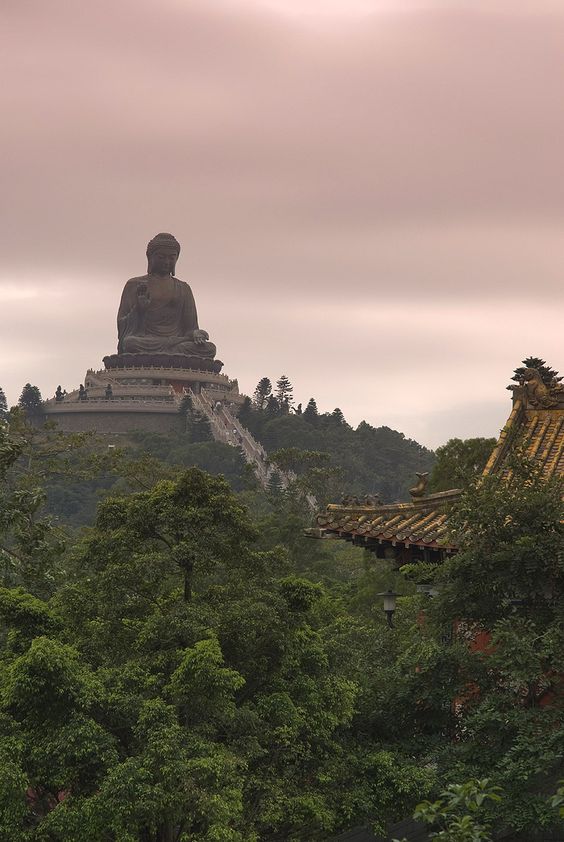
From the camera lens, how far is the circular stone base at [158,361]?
395ft

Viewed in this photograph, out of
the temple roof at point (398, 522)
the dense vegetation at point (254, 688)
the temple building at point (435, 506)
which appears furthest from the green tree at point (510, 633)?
the temple roof at point (398, 522)

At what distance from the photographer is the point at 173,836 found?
39.8ft

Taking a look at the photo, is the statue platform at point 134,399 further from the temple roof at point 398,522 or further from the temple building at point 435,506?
the temple roof at point 398,522

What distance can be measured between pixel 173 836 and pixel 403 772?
2.34m

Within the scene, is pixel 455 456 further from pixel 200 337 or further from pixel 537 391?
pixel 200 337

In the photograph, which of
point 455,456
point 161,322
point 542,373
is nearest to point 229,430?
point 161,322

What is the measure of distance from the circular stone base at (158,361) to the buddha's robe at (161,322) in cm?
48

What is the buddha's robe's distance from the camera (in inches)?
4656

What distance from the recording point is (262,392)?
13150 cm

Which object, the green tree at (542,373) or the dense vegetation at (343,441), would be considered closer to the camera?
the green tree at (542,373)

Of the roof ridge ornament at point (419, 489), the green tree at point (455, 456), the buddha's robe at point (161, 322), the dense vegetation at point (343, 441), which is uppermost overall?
the buddha's robe at point (161, 322)

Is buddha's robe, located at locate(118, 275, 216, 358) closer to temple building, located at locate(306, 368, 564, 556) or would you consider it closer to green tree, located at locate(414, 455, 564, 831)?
temple building, located at locate(306, 368, 564, 556)

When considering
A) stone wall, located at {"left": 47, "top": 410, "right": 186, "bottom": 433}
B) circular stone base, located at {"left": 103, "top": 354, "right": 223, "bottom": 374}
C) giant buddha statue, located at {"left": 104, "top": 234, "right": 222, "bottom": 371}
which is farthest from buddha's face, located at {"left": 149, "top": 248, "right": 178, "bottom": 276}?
stone wall, located at {"left": 47, "top": 410, "right": 186, "bottom": 433}

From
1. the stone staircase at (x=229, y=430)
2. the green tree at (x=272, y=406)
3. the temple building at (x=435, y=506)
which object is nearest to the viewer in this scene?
the temple building at (x=435, y=506)
